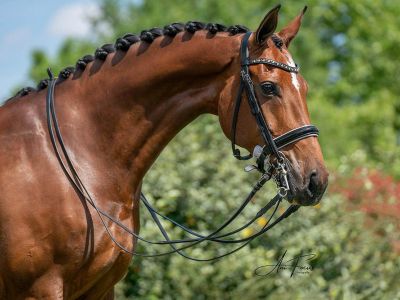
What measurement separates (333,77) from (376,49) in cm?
456

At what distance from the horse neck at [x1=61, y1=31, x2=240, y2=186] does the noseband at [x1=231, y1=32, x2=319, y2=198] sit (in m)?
0.20

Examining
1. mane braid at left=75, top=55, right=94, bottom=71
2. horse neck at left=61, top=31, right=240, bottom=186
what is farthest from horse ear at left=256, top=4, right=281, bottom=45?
mane braid at left=75, top=55, right=94, bottom=71

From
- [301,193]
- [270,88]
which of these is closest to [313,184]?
[301,193]

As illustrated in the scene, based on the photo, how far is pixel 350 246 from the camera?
25.4 ft

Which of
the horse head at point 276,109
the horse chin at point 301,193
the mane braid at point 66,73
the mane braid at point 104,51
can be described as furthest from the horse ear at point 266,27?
the mane braid at point 66,73

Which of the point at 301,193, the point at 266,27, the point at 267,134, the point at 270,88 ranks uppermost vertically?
the point at 266,27

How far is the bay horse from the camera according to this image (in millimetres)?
4324

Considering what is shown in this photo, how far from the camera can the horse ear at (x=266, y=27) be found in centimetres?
439

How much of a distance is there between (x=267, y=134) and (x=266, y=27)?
59 cm

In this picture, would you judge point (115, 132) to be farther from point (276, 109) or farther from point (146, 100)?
point (276, 109)

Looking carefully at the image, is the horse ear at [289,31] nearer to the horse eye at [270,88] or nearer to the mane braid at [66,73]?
the horse eye at [270,88]

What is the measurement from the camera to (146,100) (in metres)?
4.67

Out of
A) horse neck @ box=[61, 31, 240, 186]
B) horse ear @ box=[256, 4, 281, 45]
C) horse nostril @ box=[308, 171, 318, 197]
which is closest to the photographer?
horse nostril @ box=[308, 171, 318, 197]

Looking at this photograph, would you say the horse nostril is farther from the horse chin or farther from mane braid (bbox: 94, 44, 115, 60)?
mane braid (bbox: 94, 44, 115, 60)
